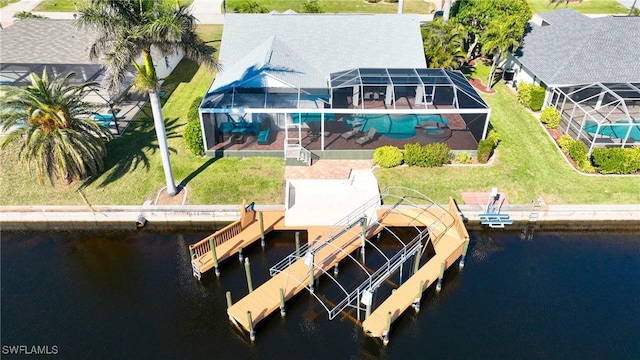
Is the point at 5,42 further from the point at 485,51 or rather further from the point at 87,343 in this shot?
the point at 485,51

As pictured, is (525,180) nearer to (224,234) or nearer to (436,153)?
(436,153)

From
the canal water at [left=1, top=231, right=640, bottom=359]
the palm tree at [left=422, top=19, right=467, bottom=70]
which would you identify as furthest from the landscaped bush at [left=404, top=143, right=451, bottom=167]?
the palm tree at [left=422, top=19, right=467, bottom=70]

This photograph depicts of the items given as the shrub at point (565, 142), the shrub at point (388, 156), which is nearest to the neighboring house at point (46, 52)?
the shrub at point (388, 156)

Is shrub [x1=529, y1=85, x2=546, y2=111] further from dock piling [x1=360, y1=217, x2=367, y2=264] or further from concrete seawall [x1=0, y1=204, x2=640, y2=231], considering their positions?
dock piling [x1=360, y1=217, x2=367, y2=264]

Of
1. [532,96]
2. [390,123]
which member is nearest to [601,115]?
[532,96]

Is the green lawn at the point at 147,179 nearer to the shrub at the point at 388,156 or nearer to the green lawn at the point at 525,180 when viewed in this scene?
the shrub at the point at 388,156
